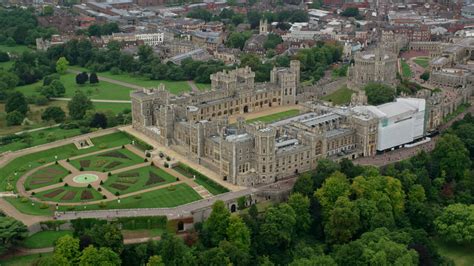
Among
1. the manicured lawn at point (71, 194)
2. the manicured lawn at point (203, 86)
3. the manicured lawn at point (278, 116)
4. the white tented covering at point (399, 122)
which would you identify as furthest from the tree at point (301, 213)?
the manicured lawn at point (203, 86)

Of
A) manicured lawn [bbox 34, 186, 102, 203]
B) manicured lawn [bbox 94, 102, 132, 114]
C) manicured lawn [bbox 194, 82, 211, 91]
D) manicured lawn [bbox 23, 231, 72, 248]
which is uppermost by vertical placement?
manicured lawn [bbox 194, 82, 211, 91]

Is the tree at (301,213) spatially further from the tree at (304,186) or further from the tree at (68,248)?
the tree at (68,248)

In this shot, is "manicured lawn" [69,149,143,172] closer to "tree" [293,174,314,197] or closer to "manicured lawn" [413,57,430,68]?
"tree" [293,174,314,197]

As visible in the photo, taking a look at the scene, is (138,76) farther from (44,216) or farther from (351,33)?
(44,216)

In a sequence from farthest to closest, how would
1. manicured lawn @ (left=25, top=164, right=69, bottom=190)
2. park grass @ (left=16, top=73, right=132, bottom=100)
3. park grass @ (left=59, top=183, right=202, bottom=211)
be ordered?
1. park grass @ (left=16, top=73, right=132, bottom=100)
2. manicured lawn @ (left=25, top=164, right=69, bottom=190)
3. park grass @ (left=59, top=183, right=202, bottom=211)

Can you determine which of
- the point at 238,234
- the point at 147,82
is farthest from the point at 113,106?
the point at 238,234

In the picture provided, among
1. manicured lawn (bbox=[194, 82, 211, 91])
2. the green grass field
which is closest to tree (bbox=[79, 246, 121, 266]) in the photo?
the green grass field

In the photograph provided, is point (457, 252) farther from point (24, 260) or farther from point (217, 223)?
point (24, 260)
